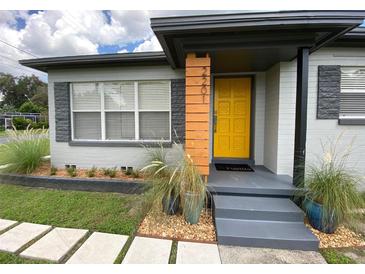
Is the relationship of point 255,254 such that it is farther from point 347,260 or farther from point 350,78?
point 350,78

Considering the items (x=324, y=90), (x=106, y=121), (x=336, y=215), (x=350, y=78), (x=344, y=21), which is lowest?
(x=336, y=215)

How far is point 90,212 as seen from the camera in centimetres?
328

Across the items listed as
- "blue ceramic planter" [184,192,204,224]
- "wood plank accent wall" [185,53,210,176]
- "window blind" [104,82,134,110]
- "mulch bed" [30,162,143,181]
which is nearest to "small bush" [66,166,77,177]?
"mulch bed" [30,162,143,181]

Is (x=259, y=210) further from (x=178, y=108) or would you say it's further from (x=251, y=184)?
(x=178, y=108)

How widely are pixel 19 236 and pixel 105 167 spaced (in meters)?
2.55

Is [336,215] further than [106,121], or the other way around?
[106,121]

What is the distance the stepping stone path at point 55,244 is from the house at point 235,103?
72.4 inches

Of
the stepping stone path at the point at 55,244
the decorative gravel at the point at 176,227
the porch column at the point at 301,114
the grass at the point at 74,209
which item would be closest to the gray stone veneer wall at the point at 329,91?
the porch column at the point at 301,114

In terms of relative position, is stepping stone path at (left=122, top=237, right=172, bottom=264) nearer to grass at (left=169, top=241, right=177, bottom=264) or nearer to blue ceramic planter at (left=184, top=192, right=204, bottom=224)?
grass at (left=169, top=241, right=177, bottom=264)

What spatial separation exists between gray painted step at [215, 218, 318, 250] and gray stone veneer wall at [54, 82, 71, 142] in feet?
14.7

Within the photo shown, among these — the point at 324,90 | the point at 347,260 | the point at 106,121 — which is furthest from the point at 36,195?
the point at 324,90

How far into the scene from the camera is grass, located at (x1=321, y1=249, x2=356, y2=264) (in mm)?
2180

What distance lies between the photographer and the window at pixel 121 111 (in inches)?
196

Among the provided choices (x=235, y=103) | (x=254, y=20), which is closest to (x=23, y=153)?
(x=235, y=103)
